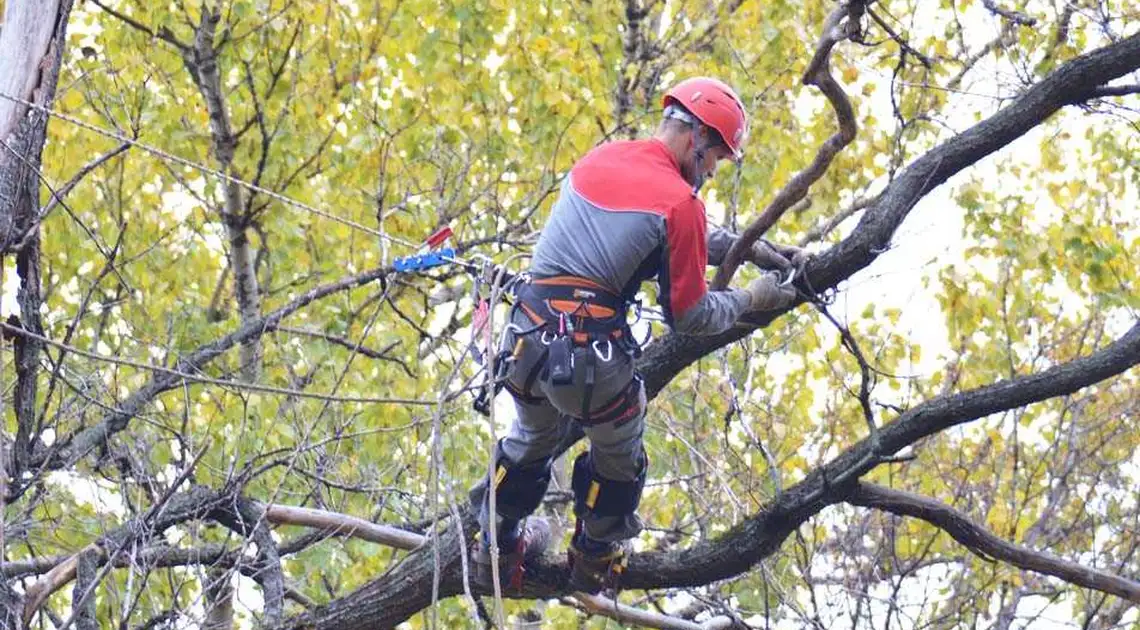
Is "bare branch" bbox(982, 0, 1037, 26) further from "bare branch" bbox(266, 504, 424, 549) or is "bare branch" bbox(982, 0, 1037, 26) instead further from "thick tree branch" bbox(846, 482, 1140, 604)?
"bare branch" bbox(266, 504, 424, 549)

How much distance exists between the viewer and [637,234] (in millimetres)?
4629

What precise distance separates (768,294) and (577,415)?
736mm

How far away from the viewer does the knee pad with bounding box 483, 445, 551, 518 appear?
5133mm

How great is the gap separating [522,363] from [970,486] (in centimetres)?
398

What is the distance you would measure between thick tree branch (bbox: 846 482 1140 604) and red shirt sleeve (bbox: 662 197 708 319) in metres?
0.98

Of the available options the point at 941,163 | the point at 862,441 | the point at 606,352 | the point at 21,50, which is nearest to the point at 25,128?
the point at 21,50

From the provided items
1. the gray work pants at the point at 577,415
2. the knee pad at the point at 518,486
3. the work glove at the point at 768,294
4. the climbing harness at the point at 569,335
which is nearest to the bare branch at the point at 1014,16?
the work glove at the point at 768,294

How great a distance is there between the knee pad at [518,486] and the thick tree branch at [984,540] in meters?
0.99

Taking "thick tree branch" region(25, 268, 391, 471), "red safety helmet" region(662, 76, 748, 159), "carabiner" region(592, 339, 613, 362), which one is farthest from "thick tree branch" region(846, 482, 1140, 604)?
"thick tree branch" region(25, 268, 391, 471)

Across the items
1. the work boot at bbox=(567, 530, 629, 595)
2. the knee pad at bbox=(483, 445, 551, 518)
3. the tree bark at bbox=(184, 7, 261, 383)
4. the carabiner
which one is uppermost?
the tree bark at bbox=(184, 7, 261, 383)

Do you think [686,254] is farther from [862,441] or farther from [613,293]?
[862,441]

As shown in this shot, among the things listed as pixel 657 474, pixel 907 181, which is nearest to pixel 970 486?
pixel 657 474

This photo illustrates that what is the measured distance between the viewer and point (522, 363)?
479cm

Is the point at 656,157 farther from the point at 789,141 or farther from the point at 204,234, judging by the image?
the point at 204,234
